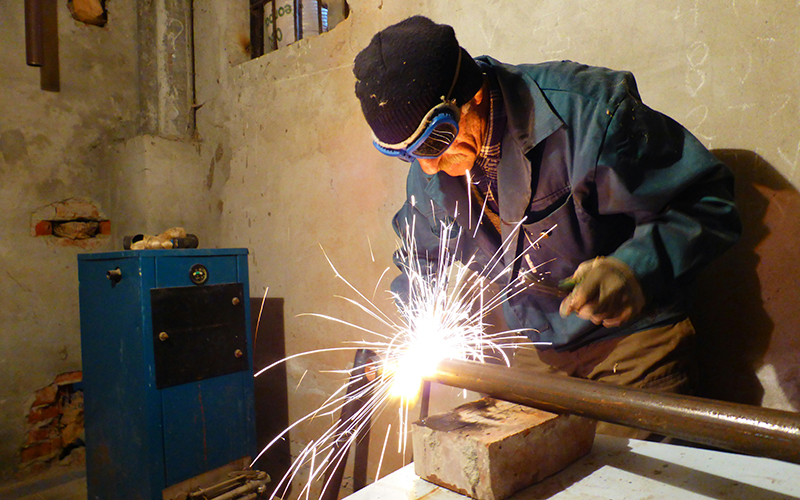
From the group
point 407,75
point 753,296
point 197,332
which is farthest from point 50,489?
point 753,296

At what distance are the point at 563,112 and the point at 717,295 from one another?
0.86 meters

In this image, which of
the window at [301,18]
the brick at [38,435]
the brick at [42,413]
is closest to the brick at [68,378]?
the brick at [42,413]

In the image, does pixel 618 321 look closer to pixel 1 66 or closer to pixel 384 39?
pixel 384 39

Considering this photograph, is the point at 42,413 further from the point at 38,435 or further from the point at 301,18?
the point at 301,18

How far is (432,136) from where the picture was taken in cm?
123

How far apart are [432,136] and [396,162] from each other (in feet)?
3.73

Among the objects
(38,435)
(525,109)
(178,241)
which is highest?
(525,109)

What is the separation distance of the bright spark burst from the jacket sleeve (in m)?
0.31

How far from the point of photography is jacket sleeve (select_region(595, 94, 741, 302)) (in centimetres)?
114

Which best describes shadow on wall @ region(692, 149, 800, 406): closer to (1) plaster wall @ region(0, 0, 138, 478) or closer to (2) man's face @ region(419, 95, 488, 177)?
(2) man's face @ region(419, 95, 488, 177)

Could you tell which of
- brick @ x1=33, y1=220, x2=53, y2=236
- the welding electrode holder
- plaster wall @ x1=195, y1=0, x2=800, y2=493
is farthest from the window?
brick @ x1=33, y1=220, x2=53, y2=236

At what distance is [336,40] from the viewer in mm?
2588

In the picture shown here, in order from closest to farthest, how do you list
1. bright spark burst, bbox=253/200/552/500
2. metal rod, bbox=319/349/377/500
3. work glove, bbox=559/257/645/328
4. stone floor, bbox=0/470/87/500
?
work glove, bbox=559/257/645/328 → bright spark burst, bbox=253/200/552/500 → metal rod, bbox=319/349/377/500 → stone floor, bbox=0/470/87/500

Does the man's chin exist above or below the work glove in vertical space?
above
